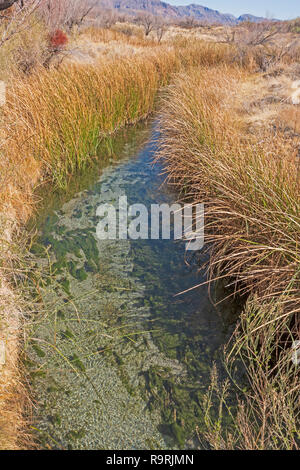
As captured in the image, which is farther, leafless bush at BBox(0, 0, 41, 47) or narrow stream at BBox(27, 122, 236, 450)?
leafless bush at BBox(0, 0, 41, 47)

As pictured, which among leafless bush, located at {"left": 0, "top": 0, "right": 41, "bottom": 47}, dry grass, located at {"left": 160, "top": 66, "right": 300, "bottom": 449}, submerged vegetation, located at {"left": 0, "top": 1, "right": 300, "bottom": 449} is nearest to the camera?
dry grass, located at {"left": 160, "top": 66, "right": 300, "bottom": 449}

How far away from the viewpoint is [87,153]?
422 centimetres

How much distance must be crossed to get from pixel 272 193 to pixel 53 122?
99.7 inches

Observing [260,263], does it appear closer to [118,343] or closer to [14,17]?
[118,343]

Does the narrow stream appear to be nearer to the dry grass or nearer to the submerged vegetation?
the submerged vegetation

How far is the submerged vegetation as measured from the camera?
159 centimetres

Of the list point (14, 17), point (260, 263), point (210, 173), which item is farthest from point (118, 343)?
point (14, 17)

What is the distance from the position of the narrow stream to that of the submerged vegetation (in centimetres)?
5

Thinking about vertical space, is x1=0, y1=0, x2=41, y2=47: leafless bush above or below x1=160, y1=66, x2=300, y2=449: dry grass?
above

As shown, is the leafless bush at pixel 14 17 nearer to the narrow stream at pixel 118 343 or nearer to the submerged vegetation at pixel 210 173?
the submerged vegetation at pixel 210 173

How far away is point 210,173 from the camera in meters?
2.67

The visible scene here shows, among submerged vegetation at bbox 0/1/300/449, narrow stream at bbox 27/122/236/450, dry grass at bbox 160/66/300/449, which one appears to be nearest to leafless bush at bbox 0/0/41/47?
submerged vegetation at bbox 0/1/300/449

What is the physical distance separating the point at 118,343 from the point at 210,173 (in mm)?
1459

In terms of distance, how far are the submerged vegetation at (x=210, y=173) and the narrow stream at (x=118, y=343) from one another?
5 cm
